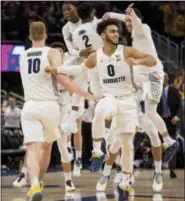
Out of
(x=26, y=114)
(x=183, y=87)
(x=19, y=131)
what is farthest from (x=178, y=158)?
(x=26, y=114)

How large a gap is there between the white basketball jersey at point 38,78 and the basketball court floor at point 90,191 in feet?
5.80

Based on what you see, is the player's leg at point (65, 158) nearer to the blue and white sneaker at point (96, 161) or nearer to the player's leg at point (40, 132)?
the blue and white sneaker at point (96, 161)

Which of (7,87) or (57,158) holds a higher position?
(7,87)

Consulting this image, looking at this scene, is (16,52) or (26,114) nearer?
(26,114)

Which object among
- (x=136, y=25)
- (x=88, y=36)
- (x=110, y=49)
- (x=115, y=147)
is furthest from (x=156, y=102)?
(x=110, y=49)

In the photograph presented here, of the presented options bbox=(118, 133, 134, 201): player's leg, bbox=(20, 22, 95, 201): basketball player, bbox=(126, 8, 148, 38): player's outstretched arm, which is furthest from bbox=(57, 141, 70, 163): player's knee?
bbox=(126, 8, 148, 38): player's outstretched arm

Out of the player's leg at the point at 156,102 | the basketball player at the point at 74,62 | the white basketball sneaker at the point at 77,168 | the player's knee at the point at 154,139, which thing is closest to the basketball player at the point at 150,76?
the player's leg at the point at 156,102

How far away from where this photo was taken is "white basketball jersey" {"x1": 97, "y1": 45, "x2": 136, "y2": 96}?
36.0 feet

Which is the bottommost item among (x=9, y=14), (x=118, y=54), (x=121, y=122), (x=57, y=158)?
(x=57, y=158)

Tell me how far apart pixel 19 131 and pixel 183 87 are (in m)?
4.34

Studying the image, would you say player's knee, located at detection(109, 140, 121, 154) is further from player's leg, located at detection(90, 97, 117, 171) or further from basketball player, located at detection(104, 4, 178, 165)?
player's leg, located at detection(90, 97, 117, 171)

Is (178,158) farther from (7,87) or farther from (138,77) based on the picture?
(138,77)

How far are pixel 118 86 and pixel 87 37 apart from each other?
2646 mm

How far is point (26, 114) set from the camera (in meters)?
10.1
